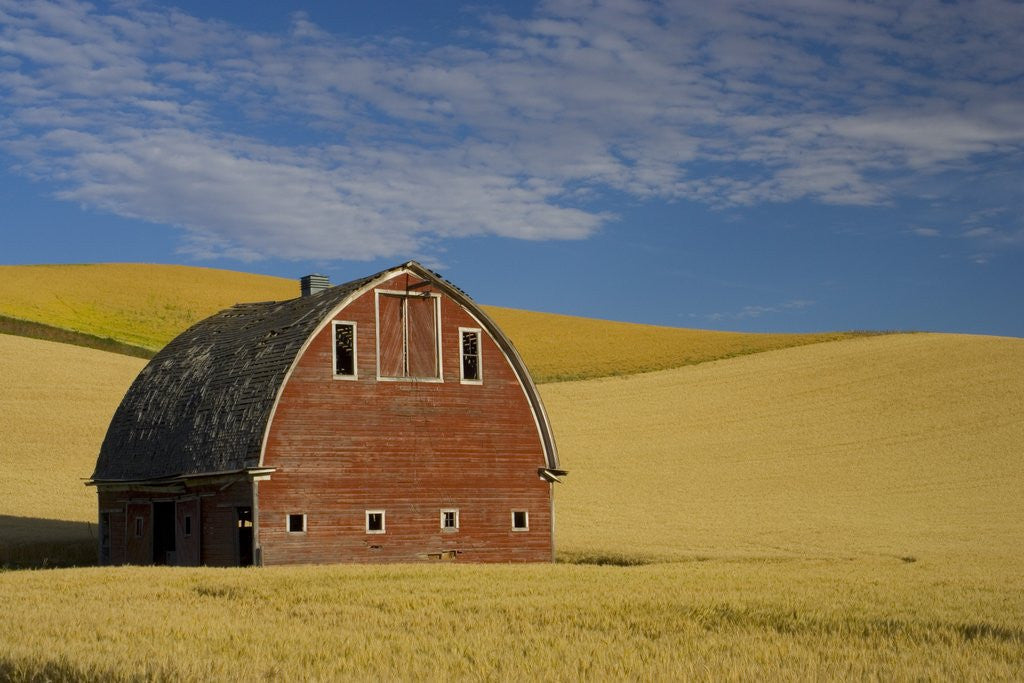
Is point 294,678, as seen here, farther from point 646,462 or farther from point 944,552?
point 646,462

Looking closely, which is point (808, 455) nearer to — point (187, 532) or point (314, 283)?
point (314, 283)

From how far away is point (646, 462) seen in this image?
2131 inches

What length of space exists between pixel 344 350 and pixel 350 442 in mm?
2504

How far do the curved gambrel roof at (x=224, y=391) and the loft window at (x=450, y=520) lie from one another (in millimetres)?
2959

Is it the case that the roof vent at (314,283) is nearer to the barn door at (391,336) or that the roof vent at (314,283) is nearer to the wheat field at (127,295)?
the barn door at (391,336)

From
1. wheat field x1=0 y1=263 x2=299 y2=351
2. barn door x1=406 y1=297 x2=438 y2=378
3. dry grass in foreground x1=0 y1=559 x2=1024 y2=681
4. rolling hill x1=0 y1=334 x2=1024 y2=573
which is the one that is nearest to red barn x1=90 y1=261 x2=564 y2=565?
barn door x1=406 y1=297 x2=438 y2=378

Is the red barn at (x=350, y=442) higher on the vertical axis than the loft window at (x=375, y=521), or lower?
higher

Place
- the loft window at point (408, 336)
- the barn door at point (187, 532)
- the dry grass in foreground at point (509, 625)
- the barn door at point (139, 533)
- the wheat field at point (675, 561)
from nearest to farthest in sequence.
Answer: the dry grass in foreground at point (509, 625)
the wheat field at point (675, 561)
the barn door at point (187, 532)
the loft window at point (408, 336)
the barn door at point (139, 533)

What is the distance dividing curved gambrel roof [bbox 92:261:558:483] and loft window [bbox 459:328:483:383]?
0.46m

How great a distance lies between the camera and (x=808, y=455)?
54.1 meters

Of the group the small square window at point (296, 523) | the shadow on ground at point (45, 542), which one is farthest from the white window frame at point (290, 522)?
the shadow on ground at point (45, 542)

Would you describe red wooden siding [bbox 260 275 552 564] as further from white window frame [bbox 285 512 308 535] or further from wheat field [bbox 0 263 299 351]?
wheat field [bbox 0 263 299 351]

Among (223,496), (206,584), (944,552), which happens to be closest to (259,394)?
(223,496)

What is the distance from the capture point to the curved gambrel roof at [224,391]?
96.9ft
